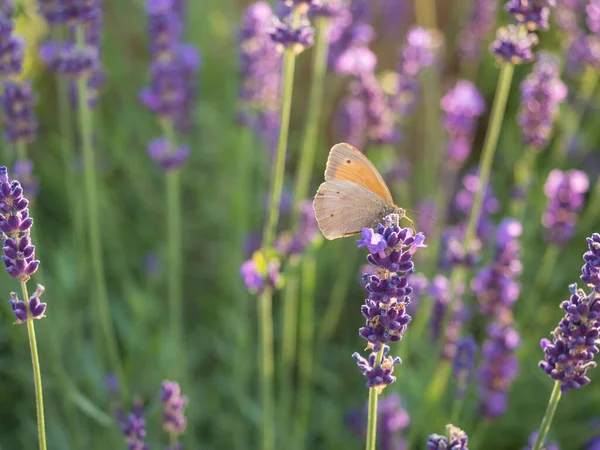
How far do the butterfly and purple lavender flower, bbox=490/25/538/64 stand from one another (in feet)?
2.17

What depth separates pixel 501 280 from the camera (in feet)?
10.1

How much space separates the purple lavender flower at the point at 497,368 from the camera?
2.96 metres

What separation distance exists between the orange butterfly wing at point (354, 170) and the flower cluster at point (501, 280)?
0.87 metres

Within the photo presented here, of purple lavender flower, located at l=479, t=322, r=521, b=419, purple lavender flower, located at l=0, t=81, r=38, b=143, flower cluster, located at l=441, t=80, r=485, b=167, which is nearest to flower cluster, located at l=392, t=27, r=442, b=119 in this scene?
flower cluster, located at l=441, t=80, r=485, b=167

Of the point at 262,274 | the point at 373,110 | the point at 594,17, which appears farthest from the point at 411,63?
the point at 262,274

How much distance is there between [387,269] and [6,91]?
1.87m

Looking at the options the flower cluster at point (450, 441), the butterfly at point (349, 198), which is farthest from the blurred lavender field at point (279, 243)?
the butterfly at point (349, 198)

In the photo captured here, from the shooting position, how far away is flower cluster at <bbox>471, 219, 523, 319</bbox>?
305 cm

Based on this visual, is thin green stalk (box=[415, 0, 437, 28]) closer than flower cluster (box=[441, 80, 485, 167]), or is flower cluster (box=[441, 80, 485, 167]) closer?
flower cluster (box=[441, 80, 485, 167])

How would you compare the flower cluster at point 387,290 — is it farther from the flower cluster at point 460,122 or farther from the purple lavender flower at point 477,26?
the purple lavender flower at point 477,26

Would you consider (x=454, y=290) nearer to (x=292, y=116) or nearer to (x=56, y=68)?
(x=56, y=68)

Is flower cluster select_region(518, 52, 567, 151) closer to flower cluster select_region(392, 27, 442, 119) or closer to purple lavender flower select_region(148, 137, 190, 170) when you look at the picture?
flower cluster select_region(392, 27, 442, 119)

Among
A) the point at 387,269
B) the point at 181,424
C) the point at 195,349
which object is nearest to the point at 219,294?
the point at 195,349

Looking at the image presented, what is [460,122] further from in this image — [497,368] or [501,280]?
[497,368]
